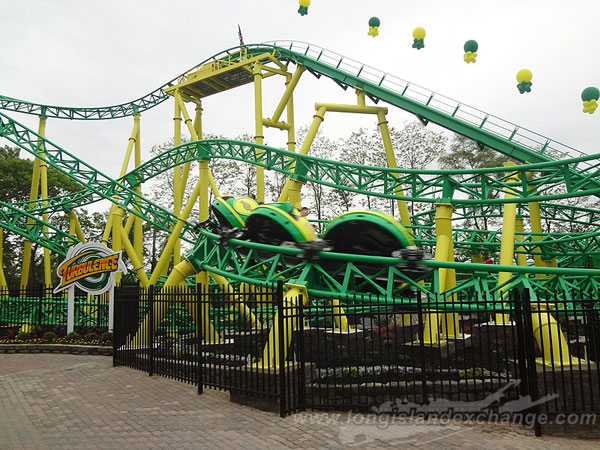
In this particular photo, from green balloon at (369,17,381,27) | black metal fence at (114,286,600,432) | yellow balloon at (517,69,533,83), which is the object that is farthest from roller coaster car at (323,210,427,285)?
green balloon at (369,17,381,27)

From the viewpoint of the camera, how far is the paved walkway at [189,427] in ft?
18.3

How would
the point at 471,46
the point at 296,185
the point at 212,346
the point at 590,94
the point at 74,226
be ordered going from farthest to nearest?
the point at 74,226, the point at 471,46, the point at 296,185, the point at 590,94, the point at 212,346

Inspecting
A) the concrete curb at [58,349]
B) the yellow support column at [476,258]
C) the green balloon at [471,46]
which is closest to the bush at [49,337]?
the concrete curb at [58,349]

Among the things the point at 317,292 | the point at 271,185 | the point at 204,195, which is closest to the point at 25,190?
the point at 271,185

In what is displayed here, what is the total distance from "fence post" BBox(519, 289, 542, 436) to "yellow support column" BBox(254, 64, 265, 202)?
13.7 m

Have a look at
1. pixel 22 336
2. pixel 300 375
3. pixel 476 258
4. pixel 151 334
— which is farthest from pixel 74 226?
pixel 300 375

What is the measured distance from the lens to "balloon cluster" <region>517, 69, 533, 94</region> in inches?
595

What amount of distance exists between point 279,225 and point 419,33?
9.80m

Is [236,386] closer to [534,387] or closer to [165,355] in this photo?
[165,355]

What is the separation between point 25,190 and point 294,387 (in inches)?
1471

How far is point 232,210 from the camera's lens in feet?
40.5

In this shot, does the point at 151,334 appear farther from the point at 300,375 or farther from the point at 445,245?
the point at 445,245

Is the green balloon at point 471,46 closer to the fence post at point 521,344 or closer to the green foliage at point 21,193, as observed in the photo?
the fence post at point 521,344

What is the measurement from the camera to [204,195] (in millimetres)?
14195
